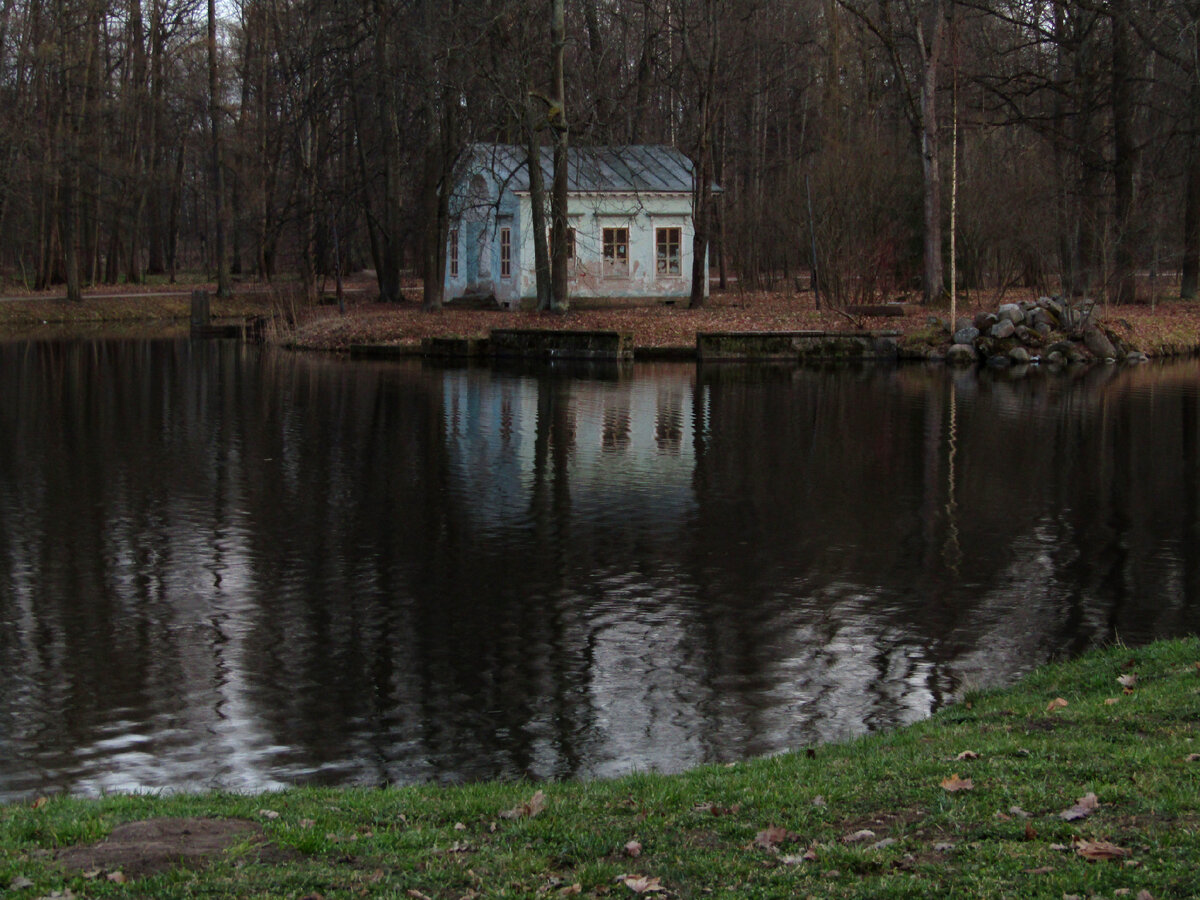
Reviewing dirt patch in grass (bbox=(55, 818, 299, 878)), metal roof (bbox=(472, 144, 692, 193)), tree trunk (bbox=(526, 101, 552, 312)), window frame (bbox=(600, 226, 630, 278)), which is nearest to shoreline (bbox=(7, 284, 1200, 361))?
tree trunk (bbox=(526, 101, 552, 312))

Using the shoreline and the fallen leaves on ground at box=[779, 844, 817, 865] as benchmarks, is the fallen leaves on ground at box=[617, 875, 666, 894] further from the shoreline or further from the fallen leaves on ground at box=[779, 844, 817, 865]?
the shoreline

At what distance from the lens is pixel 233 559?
13.0 meters

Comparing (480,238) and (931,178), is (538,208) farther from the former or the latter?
(931,178)

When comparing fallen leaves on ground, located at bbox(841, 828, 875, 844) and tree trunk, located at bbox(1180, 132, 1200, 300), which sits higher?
tree trunk, located at bbox(1180, 132, 1200, 300)

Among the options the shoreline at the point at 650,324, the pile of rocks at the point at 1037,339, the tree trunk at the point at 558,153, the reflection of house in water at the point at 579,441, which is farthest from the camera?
the tree trunk at the point at 558,153

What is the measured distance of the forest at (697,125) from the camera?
3884 cm

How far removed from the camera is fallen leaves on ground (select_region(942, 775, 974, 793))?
586 centimetres

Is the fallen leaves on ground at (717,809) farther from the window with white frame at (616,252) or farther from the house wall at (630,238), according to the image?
the window with white frame at (616,252)

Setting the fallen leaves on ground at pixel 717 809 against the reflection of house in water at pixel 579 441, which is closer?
the fallen leaves on ground at pixel 717 809

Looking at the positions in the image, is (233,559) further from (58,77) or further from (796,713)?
(58,77)

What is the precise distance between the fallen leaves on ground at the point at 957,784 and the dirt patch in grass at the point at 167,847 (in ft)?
9.37

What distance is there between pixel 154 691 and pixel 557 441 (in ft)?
38.8

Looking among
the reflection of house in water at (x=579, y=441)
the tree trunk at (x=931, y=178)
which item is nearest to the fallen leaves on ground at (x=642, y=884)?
the reflection of house in water at (x=579, y=441)

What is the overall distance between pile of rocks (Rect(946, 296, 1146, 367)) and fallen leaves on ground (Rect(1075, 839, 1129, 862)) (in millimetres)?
30258
